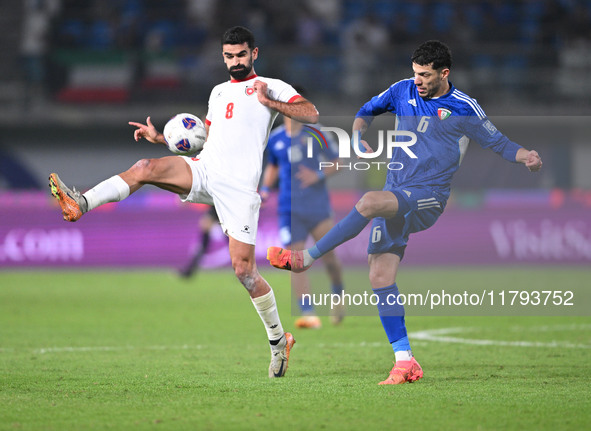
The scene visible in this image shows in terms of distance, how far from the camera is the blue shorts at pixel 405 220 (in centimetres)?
623

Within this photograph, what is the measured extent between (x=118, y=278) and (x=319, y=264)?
6.21m

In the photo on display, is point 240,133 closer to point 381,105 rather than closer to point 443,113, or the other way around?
point 381,105

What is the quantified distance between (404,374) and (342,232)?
1.04 metres

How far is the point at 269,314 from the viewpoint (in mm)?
6508

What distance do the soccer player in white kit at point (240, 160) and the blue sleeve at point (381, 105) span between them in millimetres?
579

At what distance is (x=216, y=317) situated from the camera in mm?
11070

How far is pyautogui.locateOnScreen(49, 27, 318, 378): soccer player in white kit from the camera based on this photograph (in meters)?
6.27

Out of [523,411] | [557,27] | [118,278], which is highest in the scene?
[557,27]

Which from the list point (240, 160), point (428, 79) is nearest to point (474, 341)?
point (428, 79)

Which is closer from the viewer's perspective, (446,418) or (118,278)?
(446,418)

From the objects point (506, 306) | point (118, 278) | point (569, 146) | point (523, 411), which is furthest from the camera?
point (569, 146)

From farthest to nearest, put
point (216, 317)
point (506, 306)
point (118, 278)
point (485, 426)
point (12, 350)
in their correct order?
1. point (118, 278)
2. point (506, 306)
3. point (216, 317)
4. point (12, 350)
5. point (485, 426)

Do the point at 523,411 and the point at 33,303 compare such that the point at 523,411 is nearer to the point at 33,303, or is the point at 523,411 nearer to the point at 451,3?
the point at 33,303

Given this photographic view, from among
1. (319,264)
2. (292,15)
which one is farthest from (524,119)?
(319,264)
